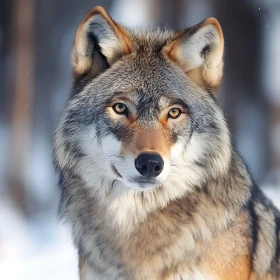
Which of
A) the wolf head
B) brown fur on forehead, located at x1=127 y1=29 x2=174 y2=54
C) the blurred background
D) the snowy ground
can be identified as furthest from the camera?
the blurred background

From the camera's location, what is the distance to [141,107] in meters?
4.06

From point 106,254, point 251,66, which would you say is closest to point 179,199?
point 106,254

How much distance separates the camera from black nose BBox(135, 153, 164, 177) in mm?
3822

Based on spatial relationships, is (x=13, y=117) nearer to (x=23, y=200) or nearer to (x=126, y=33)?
(x=23, y=200)

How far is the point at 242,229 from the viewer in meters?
4.32

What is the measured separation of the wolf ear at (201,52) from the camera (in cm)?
428

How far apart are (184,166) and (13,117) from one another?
7.04 metres

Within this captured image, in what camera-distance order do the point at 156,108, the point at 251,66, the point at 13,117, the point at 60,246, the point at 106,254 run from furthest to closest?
the point at 251,66
the point at 13,117
the point at 60,246
the point at 106,254
the point at 156,108

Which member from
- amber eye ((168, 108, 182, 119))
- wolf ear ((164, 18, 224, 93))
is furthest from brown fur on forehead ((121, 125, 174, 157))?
wolf ear ((164, 18, 224, 93))

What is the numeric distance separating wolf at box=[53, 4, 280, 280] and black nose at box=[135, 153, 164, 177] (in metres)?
0.18

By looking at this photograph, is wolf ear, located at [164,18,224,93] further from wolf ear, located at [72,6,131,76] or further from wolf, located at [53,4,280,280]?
wolf ear, located at [72,6,131,76]

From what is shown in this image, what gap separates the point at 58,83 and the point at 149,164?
7297mm

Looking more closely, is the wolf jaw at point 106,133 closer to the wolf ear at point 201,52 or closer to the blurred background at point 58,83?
the wolf ear at point 201,52

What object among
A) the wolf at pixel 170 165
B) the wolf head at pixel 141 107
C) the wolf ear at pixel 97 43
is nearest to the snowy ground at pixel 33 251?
the wolf at pixel 170 165
